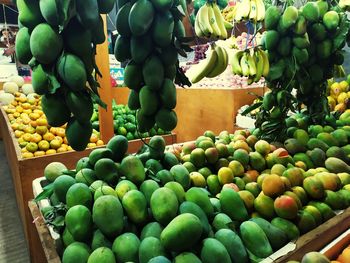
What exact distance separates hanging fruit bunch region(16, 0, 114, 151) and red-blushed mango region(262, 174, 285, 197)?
0.75 metres

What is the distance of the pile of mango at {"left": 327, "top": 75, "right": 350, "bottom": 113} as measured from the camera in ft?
9.17

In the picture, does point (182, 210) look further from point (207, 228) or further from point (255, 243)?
point (255, 243)

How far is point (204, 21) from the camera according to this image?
135cm

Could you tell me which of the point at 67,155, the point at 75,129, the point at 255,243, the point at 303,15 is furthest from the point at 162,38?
the point at 67,155

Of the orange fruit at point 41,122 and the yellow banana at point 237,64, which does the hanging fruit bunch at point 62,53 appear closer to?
the yellow banana at point 237,64

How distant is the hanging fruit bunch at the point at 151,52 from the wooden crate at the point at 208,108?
2151 millimetres

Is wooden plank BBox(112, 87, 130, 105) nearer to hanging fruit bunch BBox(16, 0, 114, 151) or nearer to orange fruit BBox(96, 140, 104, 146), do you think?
orange fruit BBox(96, 140, 104, 146)

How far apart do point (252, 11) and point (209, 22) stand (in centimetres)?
56

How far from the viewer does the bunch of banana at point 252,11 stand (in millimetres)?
1757

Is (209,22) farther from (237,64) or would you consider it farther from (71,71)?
(71,71)

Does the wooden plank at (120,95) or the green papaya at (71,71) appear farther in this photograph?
the wooden plank at (120,95)

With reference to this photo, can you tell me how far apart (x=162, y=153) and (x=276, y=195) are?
1.75ft

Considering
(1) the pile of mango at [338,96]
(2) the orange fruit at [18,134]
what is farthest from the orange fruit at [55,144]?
(1) the pile of mango at [338,96]

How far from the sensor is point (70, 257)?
35.0 inches
